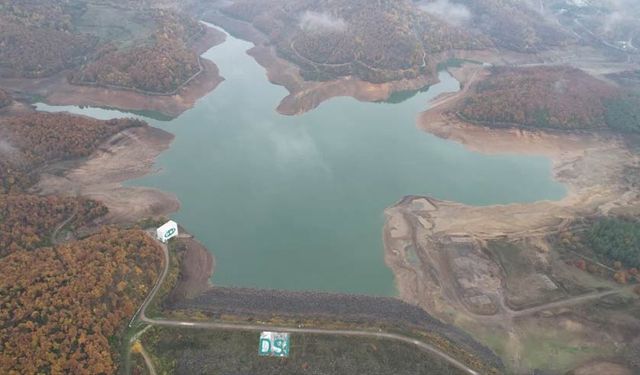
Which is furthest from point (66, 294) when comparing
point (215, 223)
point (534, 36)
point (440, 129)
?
point (534, 36)

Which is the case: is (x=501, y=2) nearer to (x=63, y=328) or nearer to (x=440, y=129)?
(x=440, y=129)

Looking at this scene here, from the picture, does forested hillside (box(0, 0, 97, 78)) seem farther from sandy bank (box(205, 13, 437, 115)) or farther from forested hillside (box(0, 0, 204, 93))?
sandy bank (box(205, 13, 437, 115))

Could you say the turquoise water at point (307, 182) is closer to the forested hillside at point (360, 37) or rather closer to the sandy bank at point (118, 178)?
the sandy bank at point (118, 178)

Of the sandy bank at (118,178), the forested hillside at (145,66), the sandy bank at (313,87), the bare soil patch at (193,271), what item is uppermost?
the forested hillside at (145,66)

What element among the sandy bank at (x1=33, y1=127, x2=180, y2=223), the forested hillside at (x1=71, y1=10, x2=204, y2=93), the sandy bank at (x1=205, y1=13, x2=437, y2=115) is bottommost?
the sandy bank at (x1=33, y1=127, x2=180, y2=223)

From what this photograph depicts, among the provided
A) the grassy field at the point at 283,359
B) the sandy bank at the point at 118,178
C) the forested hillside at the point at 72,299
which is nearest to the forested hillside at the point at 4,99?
the sandy bank at the point at 118,178

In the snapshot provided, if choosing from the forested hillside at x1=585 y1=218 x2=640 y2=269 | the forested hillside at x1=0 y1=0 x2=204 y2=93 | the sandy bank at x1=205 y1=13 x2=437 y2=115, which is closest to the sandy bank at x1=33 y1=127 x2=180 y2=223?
the forested hillside at x1=0 y1=0 x2=204 y2=93
